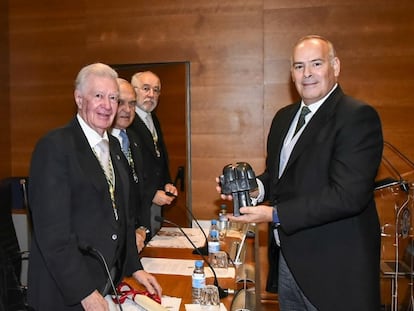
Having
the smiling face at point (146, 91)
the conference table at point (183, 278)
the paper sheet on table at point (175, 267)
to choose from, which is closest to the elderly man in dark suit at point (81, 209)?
the conference table at point (183, 278)

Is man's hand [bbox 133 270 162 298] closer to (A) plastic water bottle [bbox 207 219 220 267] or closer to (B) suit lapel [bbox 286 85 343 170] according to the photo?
(A) plastic water bottle [bbox 207 219 220 267]

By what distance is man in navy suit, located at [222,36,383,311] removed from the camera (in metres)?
1.52

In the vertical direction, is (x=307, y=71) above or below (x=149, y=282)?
above

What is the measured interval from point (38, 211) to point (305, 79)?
3.78ft

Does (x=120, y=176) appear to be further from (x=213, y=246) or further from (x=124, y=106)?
(x=124, y=106)

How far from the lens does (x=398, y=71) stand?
3.40 metres

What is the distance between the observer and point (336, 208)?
1524 millimetres

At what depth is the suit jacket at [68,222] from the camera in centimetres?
135

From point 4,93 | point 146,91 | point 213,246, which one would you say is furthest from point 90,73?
point 4,93

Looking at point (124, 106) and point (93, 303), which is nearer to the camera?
point (93, 303)

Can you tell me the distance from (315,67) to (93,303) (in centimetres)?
125

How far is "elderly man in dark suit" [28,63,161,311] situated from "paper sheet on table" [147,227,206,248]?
2.52 ft

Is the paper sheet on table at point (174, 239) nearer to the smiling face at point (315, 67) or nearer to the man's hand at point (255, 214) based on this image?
the man's hand at point (255, 214)

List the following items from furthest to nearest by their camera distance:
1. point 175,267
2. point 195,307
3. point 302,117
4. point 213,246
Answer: point 213,246, point 175,267, point 302,117, point 195,307
